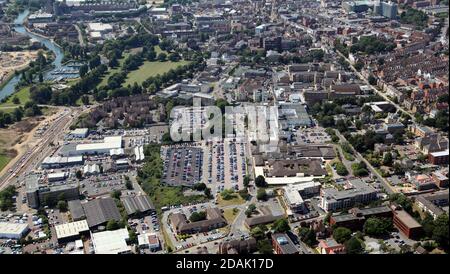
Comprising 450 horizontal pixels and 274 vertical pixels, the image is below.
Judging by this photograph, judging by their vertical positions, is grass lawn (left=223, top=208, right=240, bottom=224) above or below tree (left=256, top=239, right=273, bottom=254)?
below

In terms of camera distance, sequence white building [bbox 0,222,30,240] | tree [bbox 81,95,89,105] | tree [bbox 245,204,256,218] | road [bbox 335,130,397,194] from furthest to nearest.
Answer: tree [bbox 81,95,89,105], road [bbox 335,130,397,194], tree [bbox 245,204,256,218], white building [bbox 0,222,30,240]

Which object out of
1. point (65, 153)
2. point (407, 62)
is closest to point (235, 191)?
point (65, 153)

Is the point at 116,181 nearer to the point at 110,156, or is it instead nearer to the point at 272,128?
the point at 110,156

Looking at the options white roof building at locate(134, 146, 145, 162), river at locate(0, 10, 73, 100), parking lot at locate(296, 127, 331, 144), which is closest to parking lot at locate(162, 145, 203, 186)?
white roof building at locate(134, 146, 145, 162)

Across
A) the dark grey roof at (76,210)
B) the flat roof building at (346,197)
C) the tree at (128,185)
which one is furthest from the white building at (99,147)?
the flat roof building at (346,197)

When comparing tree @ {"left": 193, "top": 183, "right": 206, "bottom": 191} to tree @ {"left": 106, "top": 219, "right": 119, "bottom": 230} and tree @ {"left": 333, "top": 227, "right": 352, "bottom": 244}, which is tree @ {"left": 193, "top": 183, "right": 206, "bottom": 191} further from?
tree @ {"left": 333, "top": 227, "right": 352, "bottom": 244}
